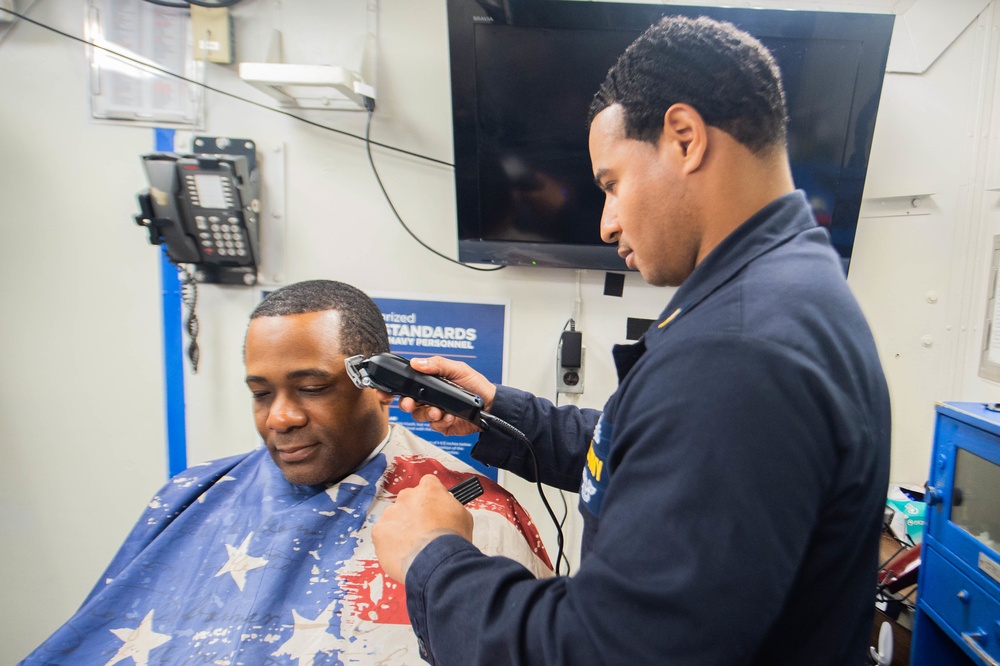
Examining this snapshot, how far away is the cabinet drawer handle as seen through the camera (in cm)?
118

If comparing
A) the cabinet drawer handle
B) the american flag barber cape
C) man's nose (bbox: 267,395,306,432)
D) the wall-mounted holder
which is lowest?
the cabinet drawer handle

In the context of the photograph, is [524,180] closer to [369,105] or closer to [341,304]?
[369,105]

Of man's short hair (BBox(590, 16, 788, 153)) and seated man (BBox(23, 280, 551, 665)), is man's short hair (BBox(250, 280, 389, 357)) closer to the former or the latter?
seated man (BBox(23, 280, 551, 665))

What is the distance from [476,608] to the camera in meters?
0.70

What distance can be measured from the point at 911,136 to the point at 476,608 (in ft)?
6.90

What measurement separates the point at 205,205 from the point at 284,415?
3.22ft

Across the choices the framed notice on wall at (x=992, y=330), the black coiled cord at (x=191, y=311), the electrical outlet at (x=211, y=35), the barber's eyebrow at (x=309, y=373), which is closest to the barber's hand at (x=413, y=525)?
the barber's eyebrow at (x=309, y=373)

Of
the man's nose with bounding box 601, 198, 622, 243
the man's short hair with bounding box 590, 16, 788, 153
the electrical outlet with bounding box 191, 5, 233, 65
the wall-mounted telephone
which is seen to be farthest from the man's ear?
the electrical outlet with bounding box 191, 5, 233, 65

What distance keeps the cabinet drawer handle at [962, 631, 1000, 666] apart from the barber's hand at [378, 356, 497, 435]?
1.20m

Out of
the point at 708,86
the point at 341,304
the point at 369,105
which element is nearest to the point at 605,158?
the point at 708,86

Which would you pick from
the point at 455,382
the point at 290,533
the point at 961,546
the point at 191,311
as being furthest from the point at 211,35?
the point at 961,546

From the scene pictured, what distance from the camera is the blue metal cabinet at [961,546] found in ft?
4.02

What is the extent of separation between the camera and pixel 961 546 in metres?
1.30

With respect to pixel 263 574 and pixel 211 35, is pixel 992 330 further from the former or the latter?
pixel 211 35
